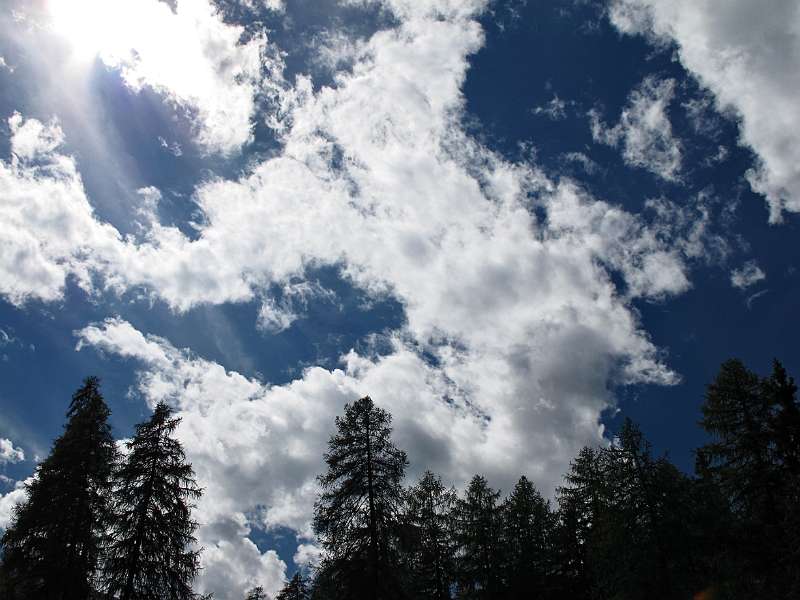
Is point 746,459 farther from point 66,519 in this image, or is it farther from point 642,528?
point 66,519

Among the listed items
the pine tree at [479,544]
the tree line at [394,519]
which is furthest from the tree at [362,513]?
the pine tree at [479,544]

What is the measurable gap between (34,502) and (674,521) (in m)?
25.3

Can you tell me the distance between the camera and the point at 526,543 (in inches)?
1359

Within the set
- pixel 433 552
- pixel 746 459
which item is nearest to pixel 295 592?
pixel 433 552

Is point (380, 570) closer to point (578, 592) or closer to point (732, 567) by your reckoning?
point (732, 567)

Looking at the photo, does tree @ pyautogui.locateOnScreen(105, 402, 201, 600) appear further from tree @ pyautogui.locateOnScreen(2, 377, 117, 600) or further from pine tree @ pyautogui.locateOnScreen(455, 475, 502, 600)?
pine tree @ pyautogui.locateOnScreen(455, 475, 502, 600)

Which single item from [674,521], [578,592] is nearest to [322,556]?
[674,521]

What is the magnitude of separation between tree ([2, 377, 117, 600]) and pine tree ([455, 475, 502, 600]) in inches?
806

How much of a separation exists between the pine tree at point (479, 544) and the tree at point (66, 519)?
20.5 metres

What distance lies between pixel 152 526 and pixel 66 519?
2842 millimetres

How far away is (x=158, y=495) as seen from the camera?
21328 millimetres

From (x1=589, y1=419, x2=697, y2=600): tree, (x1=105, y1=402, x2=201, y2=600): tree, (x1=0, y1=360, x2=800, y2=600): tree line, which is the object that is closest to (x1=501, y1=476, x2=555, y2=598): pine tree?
(x1=0, y1=360, x2=800, y2=600): tree line

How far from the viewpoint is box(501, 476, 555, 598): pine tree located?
32781 mm

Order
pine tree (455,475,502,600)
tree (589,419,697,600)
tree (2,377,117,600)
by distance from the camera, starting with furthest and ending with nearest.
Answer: pine tree (455,475,502,600) < tree (589,419,697,600) < tree (2,377,117,600)
